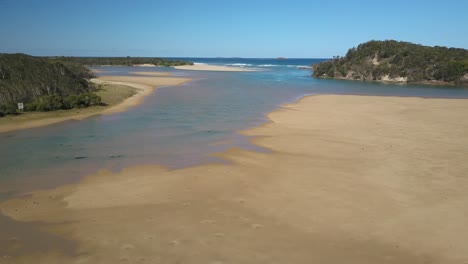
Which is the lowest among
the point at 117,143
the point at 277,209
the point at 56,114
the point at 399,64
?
the point at 277,209

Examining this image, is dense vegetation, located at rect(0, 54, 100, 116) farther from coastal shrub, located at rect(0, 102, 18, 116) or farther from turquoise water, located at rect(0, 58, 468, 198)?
turquoise water, located at rect(0, 58, 468, 198)

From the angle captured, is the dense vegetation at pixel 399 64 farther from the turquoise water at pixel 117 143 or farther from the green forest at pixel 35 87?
the green forest at pixel 35 87

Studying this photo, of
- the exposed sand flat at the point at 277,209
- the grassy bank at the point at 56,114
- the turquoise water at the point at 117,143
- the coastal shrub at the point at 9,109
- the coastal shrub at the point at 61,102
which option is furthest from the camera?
the coastal shrub at the point at 61,102

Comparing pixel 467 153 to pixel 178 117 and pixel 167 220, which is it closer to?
pixel 167 220

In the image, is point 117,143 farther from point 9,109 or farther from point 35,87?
point 35,87

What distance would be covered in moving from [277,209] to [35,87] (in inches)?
787

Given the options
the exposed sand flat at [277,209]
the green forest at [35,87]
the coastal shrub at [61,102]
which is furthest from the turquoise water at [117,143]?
the green forest at [35,87]

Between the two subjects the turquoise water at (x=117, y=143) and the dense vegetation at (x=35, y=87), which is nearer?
the turquoise water at (x=117, y=143)

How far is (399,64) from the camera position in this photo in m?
59.3

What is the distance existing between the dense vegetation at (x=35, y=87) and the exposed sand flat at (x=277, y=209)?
42.4 ft

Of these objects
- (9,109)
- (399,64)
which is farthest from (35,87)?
(399,64)

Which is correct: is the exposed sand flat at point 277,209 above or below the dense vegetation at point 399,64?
below

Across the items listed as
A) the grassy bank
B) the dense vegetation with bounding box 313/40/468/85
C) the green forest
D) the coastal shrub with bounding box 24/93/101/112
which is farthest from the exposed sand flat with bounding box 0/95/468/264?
the dense vegetation with bounding box 313/40/468/85

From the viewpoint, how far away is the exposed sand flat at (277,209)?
6.61 metres
